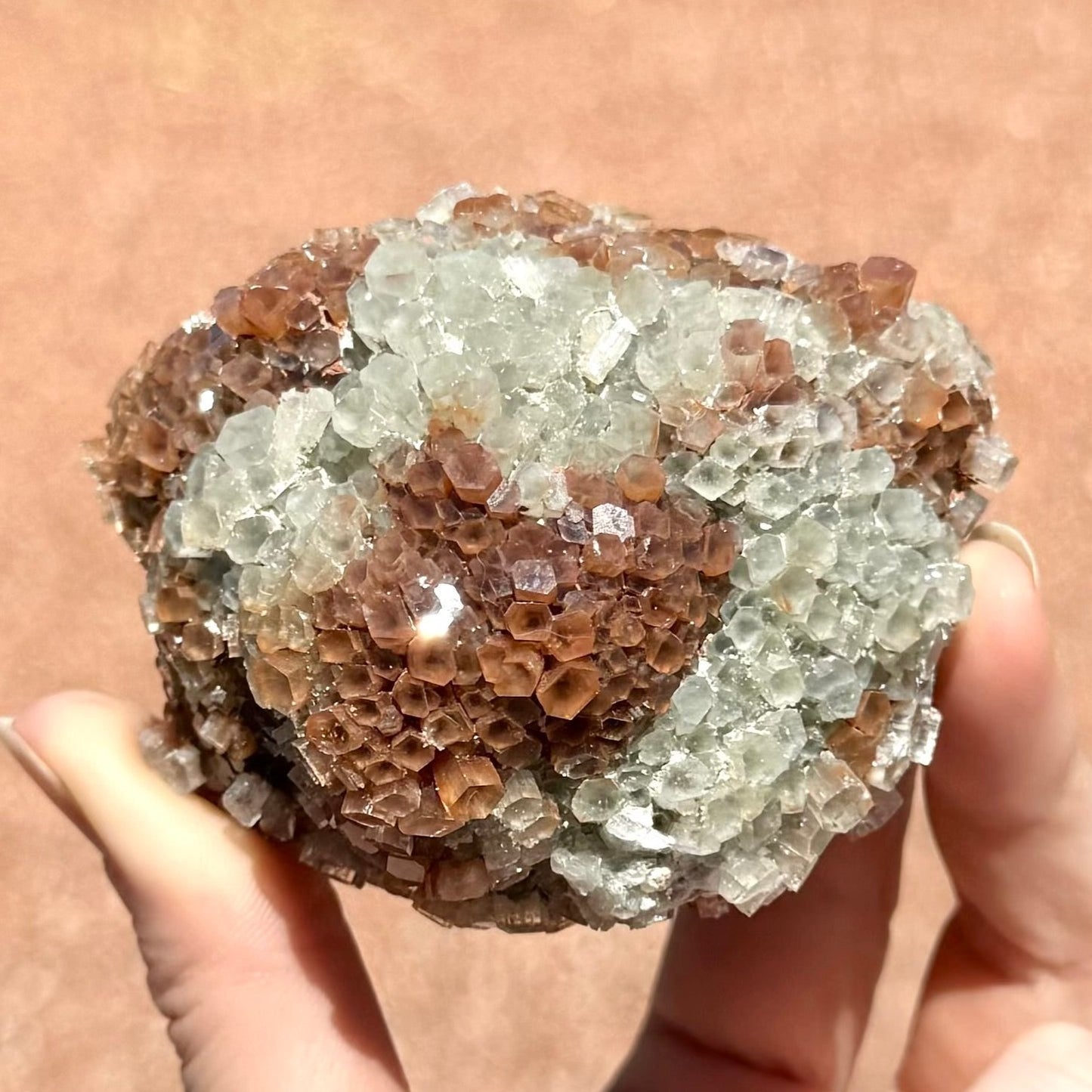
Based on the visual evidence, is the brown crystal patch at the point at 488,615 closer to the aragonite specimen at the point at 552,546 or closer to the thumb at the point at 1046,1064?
the aragonite specimen at the point at 552,546

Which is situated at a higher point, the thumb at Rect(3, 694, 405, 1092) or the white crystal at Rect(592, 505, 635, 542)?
the white crystal at Rect(592, 505, 635, 542)

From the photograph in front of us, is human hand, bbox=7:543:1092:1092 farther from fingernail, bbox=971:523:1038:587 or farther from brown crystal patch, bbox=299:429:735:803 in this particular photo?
brown crystal patch, bbox=299:429:735:803

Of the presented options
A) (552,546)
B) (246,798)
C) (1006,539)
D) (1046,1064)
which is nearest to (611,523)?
(552,546)

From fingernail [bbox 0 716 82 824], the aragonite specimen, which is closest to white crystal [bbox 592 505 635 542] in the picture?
the aragonite specimen

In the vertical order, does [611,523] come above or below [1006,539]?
below

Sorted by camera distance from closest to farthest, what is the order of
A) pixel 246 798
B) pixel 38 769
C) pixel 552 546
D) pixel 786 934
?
pixel 552 546 → pixel 246 798 → pixel 38 769 → pixel 786 934

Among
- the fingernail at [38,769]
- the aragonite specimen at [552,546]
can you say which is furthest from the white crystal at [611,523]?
the fingernail at [38,769]

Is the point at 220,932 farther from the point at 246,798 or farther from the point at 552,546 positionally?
the point at 552,546
